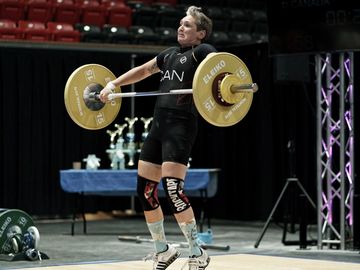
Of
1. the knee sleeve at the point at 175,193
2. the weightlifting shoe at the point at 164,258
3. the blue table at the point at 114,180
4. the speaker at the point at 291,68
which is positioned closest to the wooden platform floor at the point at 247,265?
the weightlifting shoe at the point at 164,258

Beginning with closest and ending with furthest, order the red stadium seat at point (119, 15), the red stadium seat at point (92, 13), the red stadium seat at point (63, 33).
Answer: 1. the red stadium seat at point (63, 33)
2. the red stadium seat at point (92, 13)
3. the red stadium seat at point (119, 15)

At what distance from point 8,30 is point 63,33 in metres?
0.80

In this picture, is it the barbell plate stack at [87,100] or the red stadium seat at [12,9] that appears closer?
the barbell plate stack at [87,100]

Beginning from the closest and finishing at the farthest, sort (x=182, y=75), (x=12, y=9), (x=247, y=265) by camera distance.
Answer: (x=182, y=75)
(x=247, y=265)
(x=12, y=9)

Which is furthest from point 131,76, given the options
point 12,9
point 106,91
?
point 12,9

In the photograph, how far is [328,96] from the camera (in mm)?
7117

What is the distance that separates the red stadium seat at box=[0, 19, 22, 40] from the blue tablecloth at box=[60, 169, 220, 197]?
9.71 feet

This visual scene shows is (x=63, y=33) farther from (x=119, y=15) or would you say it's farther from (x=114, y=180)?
(x=114, y=180)

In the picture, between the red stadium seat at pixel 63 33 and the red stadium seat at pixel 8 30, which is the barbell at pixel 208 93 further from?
the red stadium seat at pixel 63 33

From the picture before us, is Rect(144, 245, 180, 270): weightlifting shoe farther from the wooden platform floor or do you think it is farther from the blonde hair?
the blonde hair

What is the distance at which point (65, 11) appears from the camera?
12.3 meters

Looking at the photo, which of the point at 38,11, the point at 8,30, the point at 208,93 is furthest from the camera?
the point at 38,11

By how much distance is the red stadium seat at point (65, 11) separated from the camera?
483 inches

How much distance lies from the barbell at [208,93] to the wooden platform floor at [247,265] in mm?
1026
